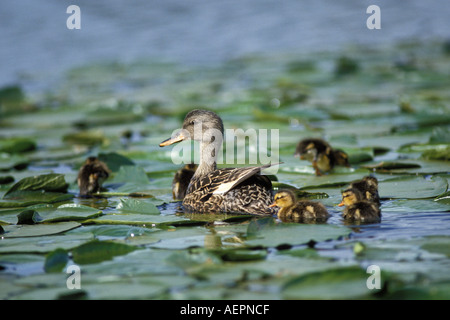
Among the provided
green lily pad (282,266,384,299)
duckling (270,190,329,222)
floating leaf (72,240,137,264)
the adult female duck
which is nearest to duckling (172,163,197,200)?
the adult female duck

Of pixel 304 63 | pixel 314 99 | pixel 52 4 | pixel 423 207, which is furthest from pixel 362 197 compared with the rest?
pixel 52 4

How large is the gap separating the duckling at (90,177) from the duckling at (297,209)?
2172 millimetres

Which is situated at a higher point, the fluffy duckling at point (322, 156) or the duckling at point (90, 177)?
the fluffy duckling at point (322, 156)

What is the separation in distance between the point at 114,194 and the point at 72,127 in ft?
13.7

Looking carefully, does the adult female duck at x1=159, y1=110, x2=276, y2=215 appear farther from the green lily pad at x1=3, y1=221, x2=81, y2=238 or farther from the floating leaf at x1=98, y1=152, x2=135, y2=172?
the floating leaf at x1=98, y1=152, x2=135, y2=172

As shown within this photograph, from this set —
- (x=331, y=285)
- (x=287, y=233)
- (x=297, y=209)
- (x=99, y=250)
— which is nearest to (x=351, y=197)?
(x=297, y=209)

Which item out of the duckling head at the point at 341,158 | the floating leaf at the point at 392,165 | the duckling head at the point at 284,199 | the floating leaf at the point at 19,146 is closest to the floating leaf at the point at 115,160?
the floating leaf at the point at 19,146

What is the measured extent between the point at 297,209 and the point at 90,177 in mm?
2484

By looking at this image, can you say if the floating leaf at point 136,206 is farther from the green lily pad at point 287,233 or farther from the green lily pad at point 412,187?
the green lily pad at point 412,187

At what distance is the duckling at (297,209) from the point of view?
Result: 550 cm

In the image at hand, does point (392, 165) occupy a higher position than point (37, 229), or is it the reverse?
point (392, 165)

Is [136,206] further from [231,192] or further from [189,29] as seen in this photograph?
[189,29]

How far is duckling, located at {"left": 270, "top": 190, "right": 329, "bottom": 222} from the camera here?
550cm

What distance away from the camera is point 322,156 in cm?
734
